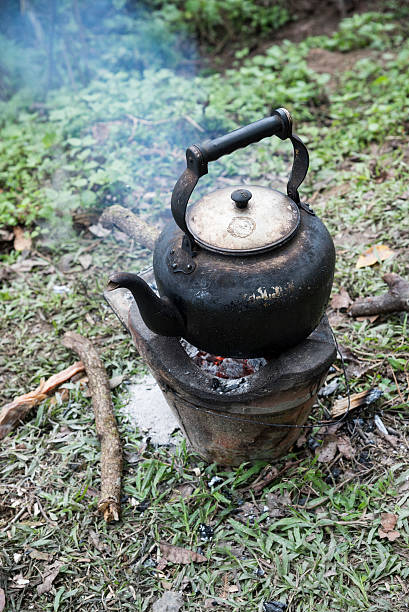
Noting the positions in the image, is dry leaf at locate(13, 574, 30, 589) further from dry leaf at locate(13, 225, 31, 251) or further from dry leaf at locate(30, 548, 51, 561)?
dry leaf at locate(13, 225, 31, 251)

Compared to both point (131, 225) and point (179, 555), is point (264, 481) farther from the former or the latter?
point (131, 225)

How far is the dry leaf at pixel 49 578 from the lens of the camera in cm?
266

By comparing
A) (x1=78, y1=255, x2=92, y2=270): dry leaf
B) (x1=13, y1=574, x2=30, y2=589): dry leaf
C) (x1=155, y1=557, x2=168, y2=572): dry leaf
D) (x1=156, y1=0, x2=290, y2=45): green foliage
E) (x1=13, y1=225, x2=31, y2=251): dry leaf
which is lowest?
(x1=155, y1=557, x2=168, y2=572): dry leaf

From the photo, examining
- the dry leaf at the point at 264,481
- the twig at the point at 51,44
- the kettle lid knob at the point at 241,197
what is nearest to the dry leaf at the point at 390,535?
the dry leaf at the point at 264,481

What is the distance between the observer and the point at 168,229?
2.71 meters

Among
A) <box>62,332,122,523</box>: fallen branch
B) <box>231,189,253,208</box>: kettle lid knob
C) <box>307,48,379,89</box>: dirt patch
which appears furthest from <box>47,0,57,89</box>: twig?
<box>231,189,253,208</box>: kettle lid knob

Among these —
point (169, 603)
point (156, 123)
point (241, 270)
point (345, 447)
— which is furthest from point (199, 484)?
point (156, 123)

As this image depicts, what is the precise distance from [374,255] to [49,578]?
133 inches

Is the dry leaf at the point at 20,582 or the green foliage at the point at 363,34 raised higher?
the green foliage at the point at 363,34

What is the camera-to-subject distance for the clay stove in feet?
8.25

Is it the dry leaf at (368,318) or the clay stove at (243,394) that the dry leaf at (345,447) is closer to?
the clay stove at (243,394)

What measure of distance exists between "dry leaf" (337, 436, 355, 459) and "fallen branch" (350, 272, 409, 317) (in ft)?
3.52

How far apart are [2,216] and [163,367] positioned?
3.29 metres

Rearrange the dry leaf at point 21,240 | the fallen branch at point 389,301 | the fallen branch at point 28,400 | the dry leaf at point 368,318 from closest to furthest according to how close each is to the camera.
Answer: the fallen branch at point 28,400, the fallen branch at point 389,301, the dry leaf at point 368,318, the dry leaf at point 21,240
